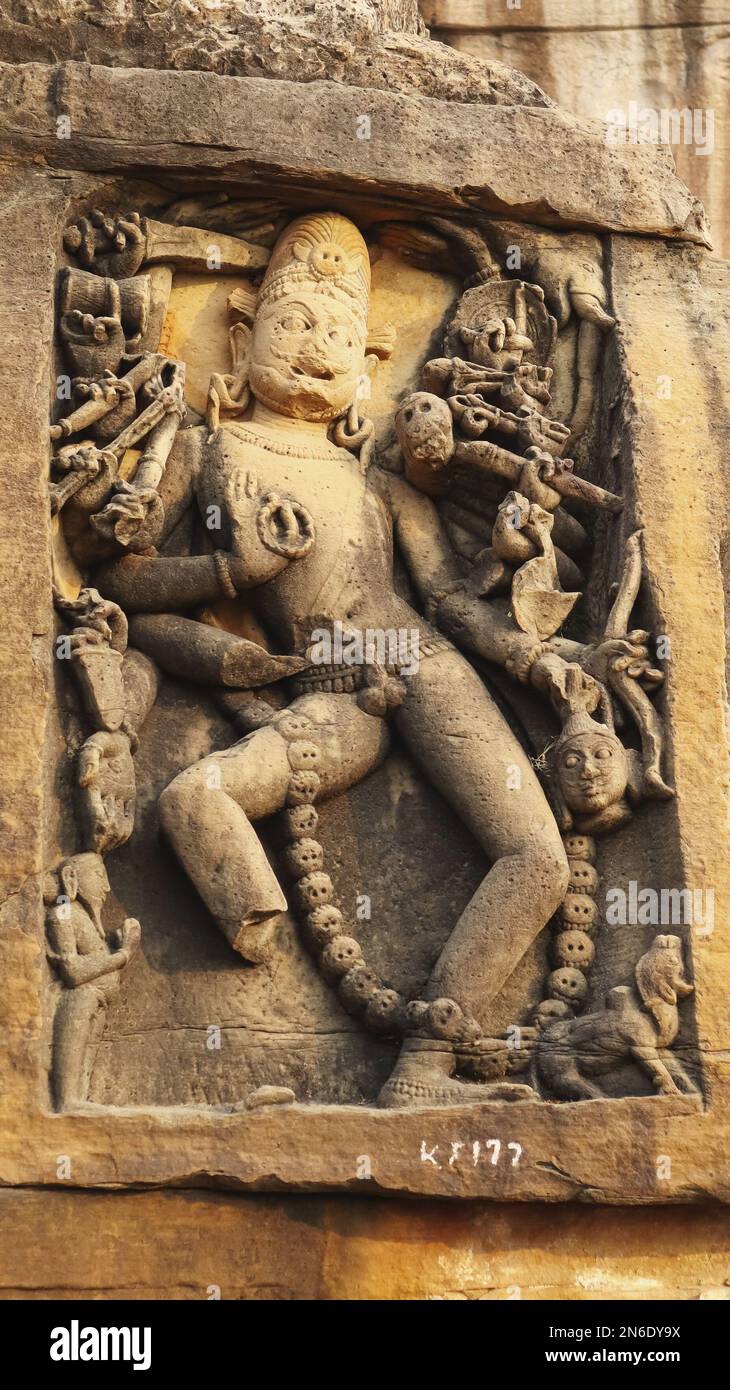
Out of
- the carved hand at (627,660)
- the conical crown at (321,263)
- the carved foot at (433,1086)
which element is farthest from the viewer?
the conical crown at (321,263)

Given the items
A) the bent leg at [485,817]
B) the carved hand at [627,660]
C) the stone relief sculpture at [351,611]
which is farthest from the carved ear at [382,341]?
the carved hand at [627,660]

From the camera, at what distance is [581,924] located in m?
7.14

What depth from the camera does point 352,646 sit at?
24.5ft

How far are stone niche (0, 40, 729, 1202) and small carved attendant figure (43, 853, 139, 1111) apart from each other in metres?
0.01

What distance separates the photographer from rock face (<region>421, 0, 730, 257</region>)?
10.1m

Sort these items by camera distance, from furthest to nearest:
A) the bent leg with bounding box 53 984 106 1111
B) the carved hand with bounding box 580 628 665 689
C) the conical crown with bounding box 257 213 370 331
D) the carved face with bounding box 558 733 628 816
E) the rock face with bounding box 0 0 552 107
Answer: the rock face with bounding box 0 0 552 107, the conical crown with bounding box 257 213 370 331, the carved hand with bounding box 580 628 665 689, the carved face with bounding box 558 733 628 816, the bent leg with bounding box 53 984 106 1111

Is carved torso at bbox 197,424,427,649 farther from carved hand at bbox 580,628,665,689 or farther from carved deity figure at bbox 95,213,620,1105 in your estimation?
carved hand at bbox 580,628,665,689

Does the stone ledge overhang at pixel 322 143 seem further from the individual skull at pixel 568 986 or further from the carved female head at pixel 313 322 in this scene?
the individual skull at pixel 568 986

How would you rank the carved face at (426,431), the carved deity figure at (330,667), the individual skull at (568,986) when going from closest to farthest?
the carved deity figure at (330,667) → the individual skull at (568,986) → the carved face at (426,431)

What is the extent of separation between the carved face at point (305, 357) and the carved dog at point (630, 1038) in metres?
2.35

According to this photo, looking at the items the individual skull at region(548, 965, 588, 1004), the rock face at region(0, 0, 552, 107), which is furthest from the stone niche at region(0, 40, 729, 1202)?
the rock face at region(0, 0, 552, 107)

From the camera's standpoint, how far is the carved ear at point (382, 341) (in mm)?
8062

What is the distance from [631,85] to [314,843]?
15.5 feet

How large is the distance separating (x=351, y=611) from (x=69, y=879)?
1.43 m
